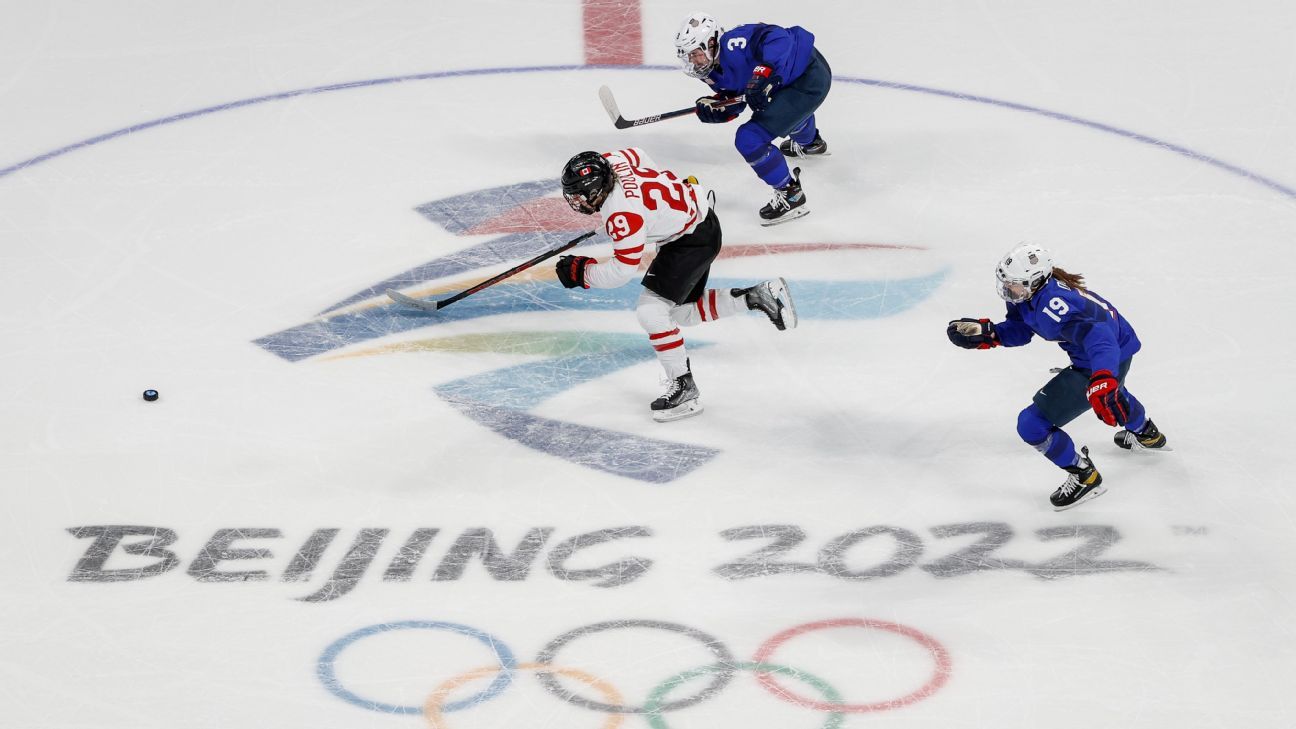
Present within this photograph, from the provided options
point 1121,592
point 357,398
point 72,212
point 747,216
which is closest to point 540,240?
point 747,216

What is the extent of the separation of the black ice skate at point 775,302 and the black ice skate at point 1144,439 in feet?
3.85

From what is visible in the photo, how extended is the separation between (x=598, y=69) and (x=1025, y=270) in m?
3.96

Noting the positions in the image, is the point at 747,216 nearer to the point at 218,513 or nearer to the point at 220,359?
the point at 220,359

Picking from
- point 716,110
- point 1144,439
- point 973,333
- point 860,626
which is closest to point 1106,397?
point 973,333

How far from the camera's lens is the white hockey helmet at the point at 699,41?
6.63 meters

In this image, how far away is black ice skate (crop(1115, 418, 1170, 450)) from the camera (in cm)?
509

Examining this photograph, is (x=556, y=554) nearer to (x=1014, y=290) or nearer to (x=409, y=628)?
(x=409, y=628)

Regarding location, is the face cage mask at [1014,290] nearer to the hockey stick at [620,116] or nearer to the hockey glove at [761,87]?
the hockey glove at [761,87]

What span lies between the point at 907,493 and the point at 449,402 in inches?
63.1

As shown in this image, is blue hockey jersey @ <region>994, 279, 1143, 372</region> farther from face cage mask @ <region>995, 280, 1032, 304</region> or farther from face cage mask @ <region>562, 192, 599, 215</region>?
face cage mask @ <region>562, 192, 599, 215</region>

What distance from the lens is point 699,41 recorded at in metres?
6.63

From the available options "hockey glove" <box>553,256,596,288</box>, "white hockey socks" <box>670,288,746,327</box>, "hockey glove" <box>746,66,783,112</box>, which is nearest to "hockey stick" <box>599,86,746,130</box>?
"hockey glove" <box>746,66,783,112</box>

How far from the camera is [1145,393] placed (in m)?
Answer: 5.48

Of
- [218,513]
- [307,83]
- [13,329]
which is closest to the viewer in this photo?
[218,513]
